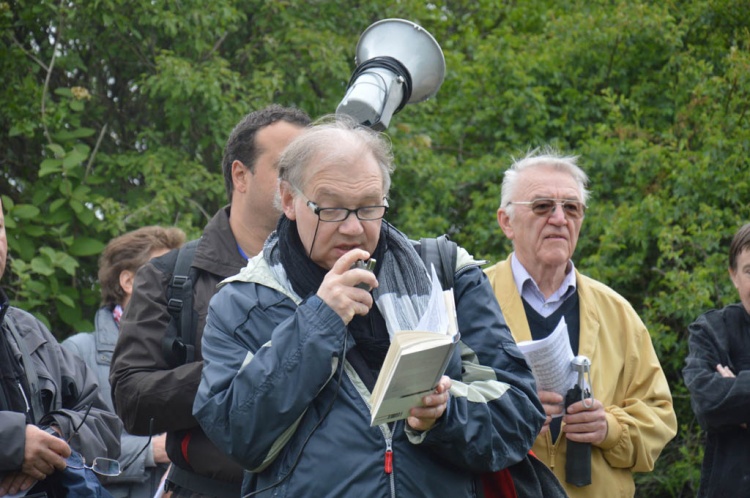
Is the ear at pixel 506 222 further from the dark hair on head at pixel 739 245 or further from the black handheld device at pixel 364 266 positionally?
the black handheld device at pixel 364 266

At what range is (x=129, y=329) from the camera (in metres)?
3.95

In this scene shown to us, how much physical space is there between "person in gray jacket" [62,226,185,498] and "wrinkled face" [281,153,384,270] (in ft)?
8.21

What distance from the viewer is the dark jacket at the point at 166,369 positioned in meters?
3.76

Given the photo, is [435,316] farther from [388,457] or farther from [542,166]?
[542,166]

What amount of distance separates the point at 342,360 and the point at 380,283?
0.28 meters

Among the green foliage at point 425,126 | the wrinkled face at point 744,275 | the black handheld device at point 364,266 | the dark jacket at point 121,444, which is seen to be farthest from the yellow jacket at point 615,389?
the green foliage at point 425,126

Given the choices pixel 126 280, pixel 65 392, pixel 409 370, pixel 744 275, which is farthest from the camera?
pixel 126 280

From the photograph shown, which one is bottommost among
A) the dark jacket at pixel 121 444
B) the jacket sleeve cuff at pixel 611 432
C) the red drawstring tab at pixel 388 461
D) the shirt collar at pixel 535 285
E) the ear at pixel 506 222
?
the dark jacket at pixel 121 444

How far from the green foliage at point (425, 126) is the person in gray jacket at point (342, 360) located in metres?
3.92

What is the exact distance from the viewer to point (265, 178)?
416 cm

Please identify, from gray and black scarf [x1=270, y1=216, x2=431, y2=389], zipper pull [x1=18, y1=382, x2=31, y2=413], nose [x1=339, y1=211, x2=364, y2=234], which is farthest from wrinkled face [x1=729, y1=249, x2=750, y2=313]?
zipper pull [x1=18, y1=382, x2=31, y2=413]

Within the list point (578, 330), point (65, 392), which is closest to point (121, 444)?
point (65, 392)

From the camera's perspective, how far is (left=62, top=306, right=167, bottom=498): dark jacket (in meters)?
5.24

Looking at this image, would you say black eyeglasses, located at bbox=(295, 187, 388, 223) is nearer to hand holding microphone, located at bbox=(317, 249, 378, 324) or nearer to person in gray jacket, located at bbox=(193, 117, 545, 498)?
person in gray jacket, located at bbox=(193, 117, 545, 498)
